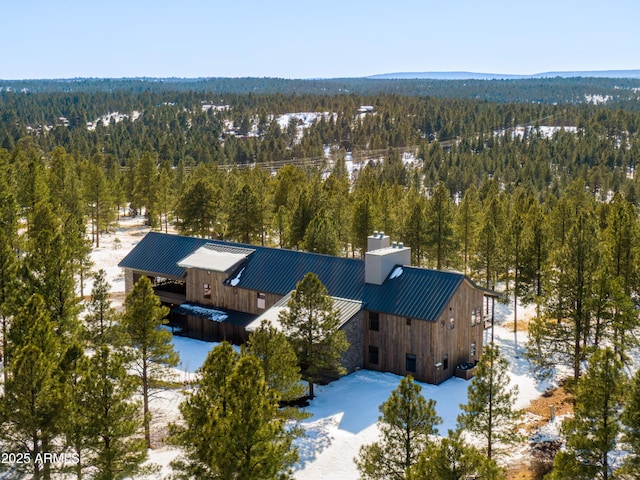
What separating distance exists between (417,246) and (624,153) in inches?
4010

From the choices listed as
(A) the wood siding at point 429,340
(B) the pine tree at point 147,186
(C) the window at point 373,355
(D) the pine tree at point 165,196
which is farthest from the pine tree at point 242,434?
(B) the pine tree at point 147,186

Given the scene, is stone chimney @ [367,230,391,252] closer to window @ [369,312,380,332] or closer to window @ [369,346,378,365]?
window @ [369,312,380,332]

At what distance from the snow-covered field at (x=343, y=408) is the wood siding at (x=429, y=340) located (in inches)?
29.1

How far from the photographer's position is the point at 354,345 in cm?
3453

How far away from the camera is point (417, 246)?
50.7 m

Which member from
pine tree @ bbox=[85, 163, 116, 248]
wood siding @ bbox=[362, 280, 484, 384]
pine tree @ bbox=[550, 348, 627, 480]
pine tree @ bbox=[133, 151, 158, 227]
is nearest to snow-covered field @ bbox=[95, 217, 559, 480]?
wood siding @ bbox=[362, 280, 484, 384]

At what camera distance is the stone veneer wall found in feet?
112

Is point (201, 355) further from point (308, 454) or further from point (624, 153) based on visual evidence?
point (624, 153)

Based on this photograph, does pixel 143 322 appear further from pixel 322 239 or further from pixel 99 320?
pixel 322 239

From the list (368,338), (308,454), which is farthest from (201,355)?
(308,454)

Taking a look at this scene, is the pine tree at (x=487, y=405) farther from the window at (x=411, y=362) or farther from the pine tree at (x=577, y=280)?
the window at (x=411, y=362)

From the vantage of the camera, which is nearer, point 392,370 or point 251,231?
point 392,370

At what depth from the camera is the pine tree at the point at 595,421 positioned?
18.8 m

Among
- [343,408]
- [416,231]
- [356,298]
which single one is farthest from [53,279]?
[416,231]
